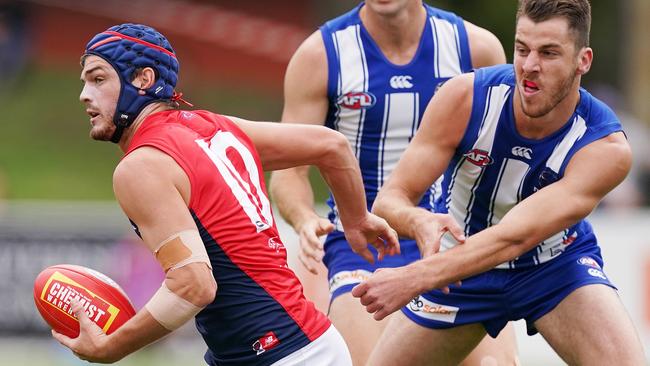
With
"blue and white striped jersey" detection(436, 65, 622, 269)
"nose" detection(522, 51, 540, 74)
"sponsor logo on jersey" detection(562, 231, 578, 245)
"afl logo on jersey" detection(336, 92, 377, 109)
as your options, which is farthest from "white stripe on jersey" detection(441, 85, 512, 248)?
"afl logo on jersey" detection(336, 92, 377, 109)

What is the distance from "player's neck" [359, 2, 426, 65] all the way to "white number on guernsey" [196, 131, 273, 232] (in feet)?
6.47

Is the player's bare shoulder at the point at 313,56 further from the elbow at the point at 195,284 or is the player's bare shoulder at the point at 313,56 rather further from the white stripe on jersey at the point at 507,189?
the elbow at the point at 195,284

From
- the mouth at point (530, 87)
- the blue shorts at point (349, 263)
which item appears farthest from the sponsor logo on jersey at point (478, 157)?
the blue shorts at point (349, 263)

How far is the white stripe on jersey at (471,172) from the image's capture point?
19.8ft

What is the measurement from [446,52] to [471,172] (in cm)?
119

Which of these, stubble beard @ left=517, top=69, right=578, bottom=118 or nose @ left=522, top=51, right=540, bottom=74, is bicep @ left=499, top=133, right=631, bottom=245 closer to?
stubble beard @ left=517, top=69, right=578, bottom=118

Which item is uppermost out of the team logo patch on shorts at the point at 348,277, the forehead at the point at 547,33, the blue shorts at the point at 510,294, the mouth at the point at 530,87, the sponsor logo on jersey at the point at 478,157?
the forehead at the point at 547,33

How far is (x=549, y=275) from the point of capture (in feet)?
20.4

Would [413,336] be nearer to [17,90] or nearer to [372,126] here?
[372,126]

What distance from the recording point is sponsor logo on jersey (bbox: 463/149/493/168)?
6098 mm

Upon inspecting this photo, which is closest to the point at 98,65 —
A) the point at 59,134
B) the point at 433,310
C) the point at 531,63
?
the point at 531,63

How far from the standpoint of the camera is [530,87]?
577 centimetres

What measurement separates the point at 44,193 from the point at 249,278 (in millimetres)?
15500

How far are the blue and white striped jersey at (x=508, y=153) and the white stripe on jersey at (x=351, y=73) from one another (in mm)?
992
